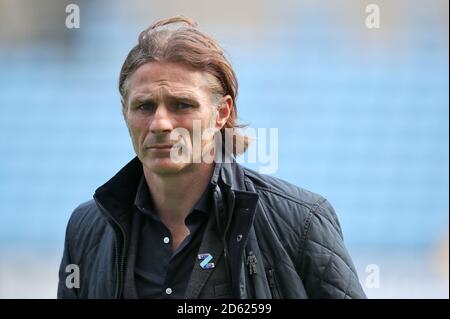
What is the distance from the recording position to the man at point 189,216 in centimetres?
231

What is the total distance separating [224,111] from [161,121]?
334mm

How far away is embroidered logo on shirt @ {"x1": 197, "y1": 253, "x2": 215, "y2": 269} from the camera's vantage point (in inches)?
92.4

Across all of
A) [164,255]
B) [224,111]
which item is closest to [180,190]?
[164,255]

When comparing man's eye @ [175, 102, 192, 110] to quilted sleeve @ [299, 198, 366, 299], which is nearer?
quilted sleeve @ [299, 198, 366, 299]

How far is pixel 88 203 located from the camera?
2.74m

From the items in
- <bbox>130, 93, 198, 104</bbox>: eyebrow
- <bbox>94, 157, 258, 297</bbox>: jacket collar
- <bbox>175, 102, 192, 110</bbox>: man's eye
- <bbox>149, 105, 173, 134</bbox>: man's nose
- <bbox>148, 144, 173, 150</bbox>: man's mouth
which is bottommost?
<bbox>94, 157, 258, 297</bbox>: jacket collar

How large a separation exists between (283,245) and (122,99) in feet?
2.47

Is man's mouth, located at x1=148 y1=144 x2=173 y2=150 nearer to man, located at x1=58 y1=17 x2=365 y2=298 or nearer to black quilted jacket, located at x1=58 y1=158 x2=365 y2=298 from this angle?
man, located at x1=58 y1=17 x2=365 y2=298

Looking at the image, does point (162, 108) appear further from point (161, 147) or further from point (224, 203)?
point (224, 203)

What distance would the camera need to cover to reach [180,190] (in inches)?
99.6

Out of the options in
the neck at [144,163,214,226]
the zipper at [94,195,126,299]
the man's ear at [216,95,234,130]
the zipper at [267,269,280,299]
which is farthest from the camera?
the man's ear at [216,95,234,130]

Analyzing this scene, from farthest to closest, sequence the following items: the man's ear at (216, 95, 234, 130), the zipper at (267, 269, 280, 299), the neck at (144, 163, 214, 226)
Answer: the man's ear at (216, 95, 234, 130), the neck at (144, 163, 214, 226), the zipper at (267, 269, 280, 299)

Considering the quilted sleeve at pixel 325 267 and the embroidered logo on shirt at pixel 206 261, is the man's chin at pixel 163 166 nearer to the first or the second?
the embroidered logo on shirt at pixel 206 261

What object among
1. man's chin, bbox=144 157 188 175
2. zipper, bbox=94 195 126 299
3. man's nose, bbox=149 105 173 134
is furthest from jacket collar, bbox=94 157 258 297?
man's nose, bbox=149 105 173 134
